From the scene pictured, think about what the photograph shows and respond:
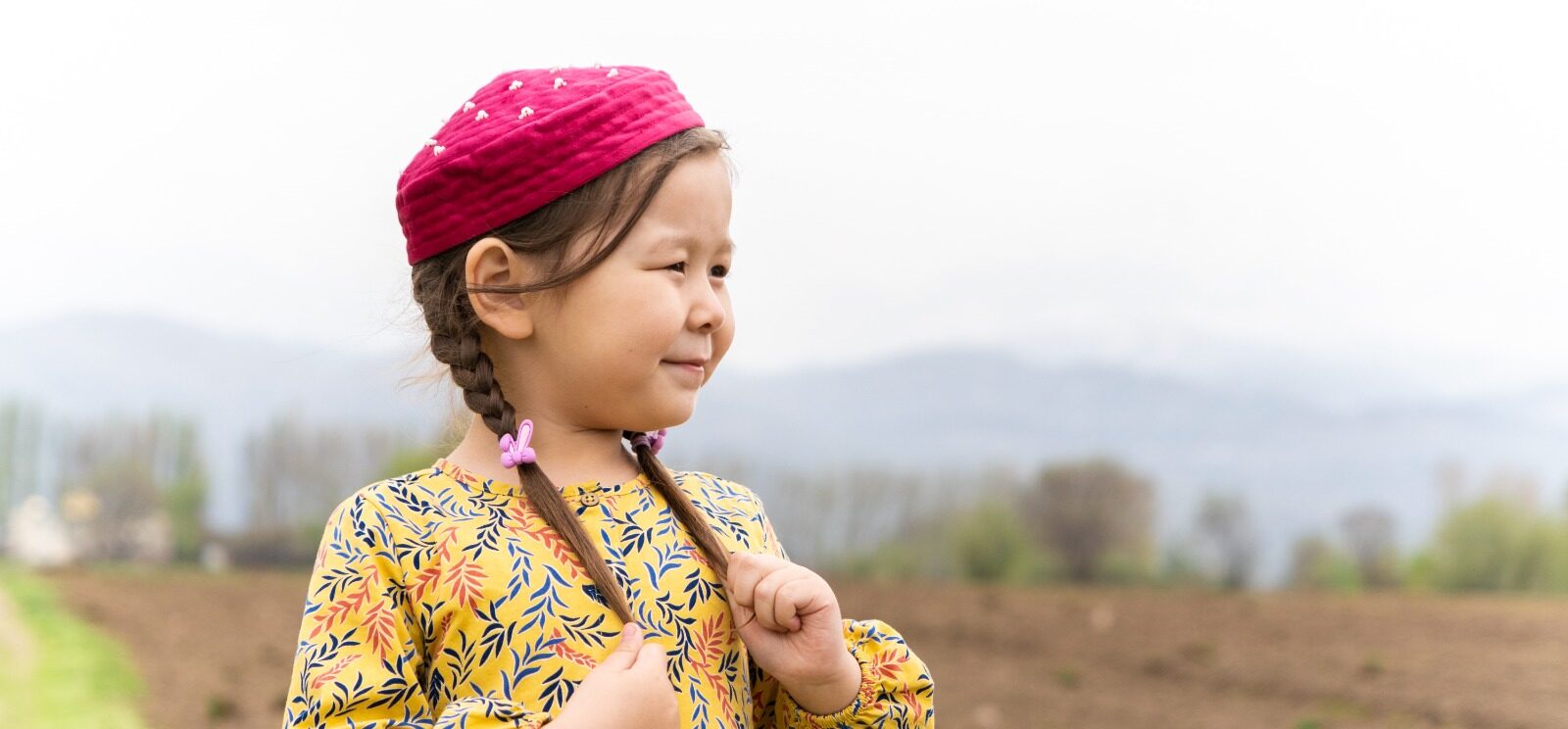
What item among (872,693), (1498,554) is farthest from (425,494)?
(1498,554)

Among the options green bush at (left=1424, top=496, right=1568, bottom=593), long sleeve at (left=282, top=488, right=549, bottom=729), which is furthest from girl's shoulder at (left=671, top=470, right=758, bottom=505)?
green bush at (left=1424, top=496, right=1568, bottom=593)

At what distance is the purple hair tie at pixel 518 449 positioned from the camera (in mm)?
1668

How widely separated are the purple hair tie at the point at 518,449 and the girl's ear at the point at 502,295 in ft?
0.39

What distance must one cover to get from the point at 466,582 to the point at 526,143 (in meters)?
0.51

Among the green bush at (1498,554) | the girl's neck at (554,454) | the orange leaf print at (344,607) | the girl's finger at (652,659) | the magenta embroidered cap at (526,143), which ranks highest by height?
the magenta embroidered cap at (526,143)

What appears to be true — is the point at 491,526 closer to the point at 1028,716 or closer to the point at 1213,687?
the point at 1028,716

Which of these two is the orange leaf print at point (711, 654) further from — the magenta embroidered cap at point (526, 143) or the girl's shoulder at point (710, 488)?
the magenta embroidered cap at point (526, 143)

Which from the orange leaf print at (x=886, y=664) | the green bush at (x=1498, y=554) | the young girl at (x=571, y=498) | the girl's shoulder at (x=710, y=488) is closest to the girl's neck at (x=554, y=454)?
the young girl at (x=571, y=498)

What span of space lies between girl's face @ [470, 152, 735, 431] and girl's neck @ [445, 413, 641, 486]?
2 centimetres

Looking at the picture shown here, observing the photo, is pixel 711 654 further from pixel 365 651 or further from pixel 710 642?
pixel 365 651

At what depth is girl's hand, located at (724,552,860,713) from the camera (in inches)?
64.4

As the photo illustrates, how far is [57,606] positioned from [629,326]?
19.3 ft

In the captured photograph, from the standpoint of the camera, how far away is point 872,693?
1768 mm

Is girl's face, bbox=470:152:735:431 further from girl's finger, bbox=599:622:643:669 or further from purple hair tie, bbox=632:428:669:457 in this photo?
girl's finger, bbox=599:622:643:669
